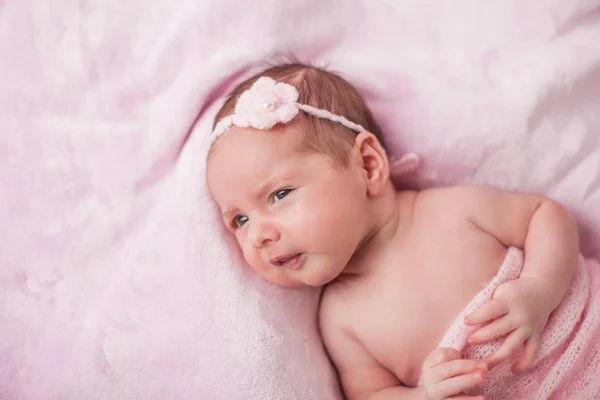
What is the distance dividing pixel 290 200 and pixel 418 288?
294 mm

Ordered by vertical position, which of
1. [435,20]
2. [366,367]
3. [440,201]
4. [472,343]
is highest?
[435,20]

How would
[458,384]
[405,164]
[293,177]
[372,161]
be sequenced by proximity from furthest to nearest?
[405,164]
[372,161]
[293,177]
[458,384]

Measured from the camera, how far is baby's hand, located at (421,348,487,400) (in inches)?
40.2

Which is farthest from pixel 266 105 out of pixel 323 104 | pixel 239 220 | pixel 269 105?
pixel 239 220

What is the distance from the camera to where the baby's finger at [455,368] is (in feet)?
3.36

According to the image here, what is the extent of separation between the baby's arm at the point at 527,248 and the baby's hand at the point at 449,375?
71 millimetres

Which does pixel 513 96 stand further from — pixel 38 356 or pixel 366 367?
pixel 38 356

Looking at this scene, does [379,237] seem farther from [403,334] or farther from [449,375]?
[449,375]

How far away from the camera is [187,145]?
1.33m

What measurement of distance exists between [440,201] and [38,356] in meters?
0.82

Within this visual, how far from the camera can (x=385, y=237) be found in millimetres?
1278

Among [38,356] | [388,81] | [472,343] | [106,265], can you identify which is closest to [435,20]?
[388,81]

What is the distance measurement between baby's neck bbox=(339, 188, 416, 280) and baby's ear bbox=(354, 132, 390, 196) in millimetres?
43

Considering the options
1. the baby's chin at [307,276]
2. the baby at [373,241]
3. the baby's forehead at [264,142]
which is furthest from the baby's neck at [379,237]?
the baby's forehead at [264,142]
